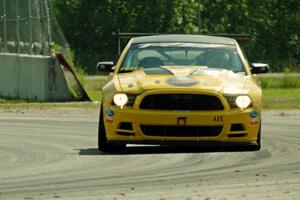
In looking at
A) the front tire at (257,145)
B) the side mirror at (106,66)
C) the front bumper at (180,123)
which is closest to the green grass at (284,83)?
the side mirror at (106,66)

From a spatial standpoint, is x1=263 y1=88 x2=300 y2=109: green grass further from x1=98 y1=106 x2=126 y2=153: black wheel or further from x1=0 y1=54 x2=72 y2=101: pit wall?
x1=98 y1=106 x2=126 y2=153: black wheel

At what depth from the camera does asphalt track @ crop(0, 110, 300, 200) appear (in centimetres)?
1074

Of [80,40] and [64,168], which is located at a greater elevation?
[64,168]

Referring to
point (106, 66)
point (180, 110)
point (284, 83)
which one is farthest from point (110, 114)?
point (284, 83)

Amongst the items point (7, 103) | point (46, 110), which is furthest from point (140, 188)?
point (7, 103)

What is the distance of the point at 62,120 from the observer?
22078mm

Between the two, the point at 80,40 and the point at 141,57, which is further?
the point at 80,40

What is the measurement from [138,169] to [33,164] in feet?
4.66

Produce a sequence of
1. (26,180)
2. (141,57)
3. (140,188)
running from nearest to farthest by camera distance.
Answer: (140,188) < (26,180) < (141,57)

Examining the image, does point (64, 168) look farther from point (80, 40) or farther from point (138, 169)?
point (80, 40)

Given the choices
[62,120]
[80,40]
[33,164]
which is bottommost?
[80,40]

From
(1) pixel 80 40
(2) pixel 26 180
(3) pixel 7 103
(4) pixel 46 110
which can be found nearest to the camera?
(2) pixel 26 180

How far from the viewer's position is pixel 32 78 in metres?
28.5

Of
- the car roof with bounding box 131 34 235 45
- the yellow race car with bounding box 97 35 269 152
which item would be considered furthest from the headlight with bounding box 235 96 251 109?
the car roof with bounding box 131 34 235 45
